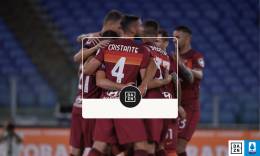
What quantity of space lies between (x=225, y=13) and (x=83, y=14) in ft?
9.28

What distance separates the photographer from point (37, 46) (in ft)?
46.2

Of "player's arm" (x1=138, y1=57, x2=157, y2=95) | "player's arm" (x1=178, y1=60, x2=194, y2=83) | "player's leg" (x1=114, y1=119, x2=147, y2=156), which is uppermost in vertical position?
"player's arm" (x1=138, y1=57, x2=157, y2=95)

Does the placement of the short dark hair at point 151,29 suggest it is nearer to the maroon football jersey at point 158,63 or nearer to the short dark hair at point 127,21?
the short dark hair at point 127,21

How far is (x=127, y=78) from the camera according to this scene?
12.4ft

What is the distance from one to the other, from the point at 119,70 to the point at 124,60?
80mm

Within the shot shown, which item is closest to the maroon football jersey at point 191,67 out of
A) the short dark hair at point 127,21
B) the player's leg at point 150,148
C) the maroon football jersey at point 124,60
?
the player's leg at point 150,148

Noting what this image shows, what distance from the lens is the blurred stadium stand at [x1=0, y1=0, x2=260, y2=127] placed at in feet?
40.5

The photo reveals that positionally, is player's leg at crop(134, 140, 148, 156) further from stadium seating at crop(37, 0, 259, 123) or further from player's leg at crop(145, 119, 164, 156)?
stadium seating at crop(37, 0, 259, 123)

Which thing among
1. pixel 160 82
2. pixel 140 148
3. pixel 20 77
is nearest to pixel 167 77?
pixel 160 82

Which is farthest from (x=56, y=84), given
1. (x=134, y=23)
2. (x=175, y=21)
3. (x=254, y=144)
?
(x=254, y=144)

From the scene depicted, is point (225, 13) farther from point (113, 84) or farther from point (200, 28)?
point (113, 84)

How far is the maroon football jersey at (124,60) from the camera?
3678mm

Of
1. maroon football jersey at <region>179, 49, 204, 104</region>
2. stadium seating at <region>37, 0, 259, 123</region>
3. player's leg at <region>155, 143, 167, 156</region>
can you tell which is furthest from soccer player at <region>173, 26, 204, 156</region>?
stadium seating at <region>37, 0, 259, 123</region>

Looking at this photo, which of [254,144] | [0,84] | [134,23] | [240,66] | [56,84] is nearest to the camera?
[254,144]
